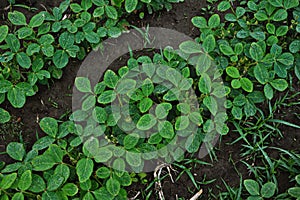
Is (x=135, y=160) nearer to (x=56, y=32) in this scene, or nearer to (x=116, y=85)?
(x=116, y=85)

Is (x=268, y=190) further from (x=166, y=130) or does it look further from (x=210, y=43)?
(x=210, y=43)

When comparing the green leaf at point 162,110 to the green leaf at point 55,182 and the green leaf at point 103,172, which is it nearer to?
the green leaf at point 103,172

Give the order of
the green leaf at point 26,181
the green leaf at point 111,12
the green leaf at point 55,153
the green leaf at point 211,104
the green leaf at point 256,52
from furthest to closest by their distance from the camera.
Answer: the green leaf at point 111,12
the green leaf at point 256,52
the green leaf at point 211,104
the green leaf at point 55,153
the green leaf at point 26,181

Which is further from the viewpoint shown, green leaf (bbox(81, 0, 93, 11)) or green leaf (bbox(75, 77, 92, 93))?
green leaf (bbox(81, 0, 93, 11))

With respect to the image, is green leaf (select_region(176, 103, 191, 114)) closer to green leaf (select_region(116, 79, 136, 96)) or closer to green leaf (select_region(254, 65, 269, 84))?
green leaf (select_region(116, 79, 136, 96))

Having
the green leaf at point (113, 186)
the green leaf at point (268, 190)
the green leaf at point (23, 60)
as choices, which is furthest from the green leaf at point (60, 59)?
the green leaf at point (268, 190)

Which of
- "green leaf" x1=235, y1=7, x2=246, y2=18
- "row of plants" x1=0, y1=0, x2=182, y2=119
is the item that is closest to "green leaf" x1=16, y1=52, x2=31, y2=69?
"row of plants" x1=0, y1=0, x2=182, y2=119

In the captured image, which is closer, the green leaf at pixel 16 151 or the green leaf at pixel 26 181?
the green leaf at pixel 26 181
